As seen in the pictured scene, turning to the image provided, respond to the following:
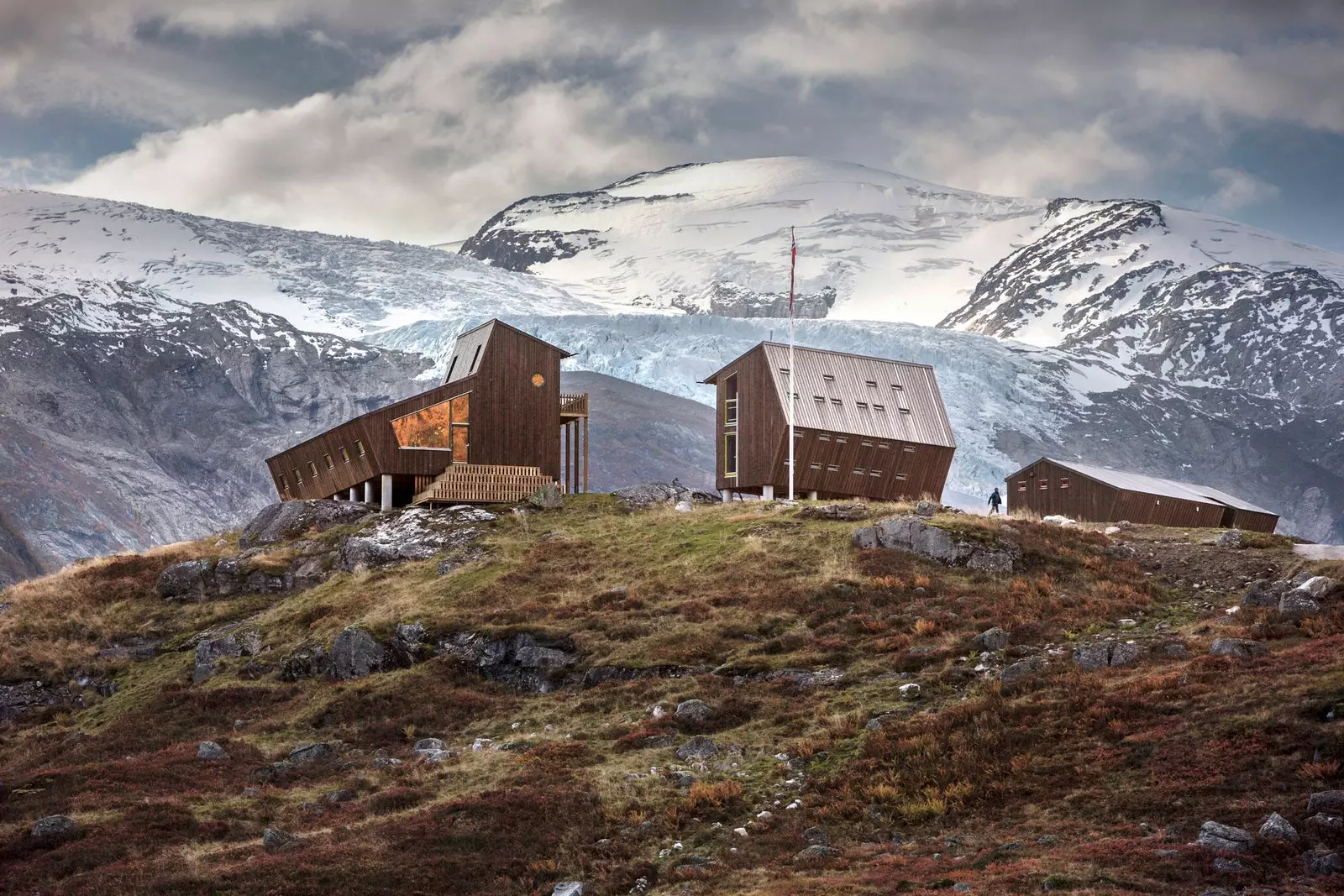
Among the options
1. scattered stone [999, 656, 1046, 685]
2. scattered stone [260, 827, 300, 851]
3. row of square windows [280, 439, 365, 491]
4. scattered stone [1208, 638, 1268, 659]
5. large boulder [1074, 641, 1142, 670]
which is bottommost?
scattered stone [260, 827, 300, 851]

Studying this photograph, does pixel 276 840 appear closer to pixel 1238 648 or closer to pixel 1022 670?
pixel 1022 670

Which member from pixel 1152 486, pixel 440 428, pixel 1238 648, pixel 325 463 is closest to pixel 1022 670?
pixel 1238 648

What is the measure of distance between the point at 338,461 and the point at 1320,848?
168 ft

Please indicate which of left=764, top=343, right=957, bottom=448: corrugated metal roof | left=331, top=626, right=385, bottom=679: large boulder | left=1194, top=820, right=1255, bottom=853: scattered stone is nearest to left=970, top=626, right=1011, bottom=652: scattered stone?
left=1194, top=820, right=1255, bottom=853: scattered stone

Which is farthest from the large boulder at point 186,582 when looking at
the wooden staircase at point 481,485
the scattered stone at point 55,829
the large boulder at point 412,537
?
the scattered stone at point 55,829

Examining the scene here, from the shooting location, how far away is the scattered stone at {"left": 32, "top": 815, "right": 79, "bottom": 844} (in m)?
23.4

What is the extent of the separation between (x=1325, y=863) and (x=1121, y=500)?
168 feet

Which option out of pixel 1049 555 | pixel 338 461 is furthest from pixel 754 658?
pixel 338 461

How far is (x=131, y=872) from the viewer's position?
2119 cm

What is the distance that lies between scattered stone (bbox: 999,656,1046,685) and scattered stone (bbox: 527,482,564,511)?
97.7 ft

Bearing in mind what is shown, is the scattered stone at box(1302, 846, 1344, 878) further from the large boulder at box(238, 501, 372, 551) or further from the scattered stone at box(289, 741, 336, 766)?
the large boulder at box(238, 501, 372, 551)

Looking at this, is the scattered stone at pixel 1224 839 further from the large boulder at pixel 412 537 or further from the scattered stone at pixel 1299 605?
the large boulder at pixel 412 537

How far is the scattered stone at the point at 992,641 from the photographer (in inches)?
1196

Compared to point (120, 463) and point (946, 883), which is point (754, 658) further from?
point (120, 463)
